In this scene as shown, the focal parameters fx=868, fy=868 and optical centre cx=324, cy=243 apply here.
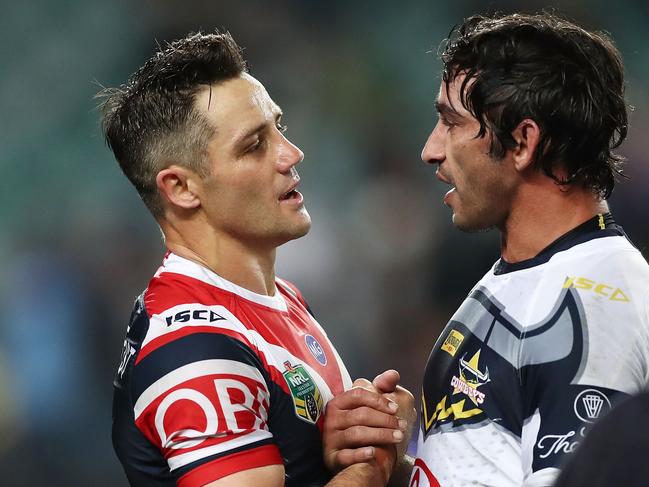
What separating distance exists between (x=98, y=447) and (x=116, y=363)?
2.00ft

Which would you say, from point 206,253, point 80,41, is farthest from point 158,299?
point 80,41

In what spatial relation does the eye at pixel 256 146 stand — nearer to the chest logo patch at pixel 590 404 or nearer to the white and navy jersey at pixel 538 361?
the white and navy jersey at pixel 538 361

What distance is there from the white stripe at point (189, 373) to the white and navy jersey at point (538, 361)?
0.69 m

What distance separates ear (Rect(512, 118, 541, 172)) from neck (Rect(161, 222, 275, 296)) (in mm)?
1026

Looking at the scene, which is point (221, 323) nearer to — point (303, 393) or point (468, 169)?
point (303, 393)

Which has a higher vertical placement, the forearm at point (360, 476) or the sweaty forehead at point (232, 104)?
the sweaty forehead at point (232, 104)

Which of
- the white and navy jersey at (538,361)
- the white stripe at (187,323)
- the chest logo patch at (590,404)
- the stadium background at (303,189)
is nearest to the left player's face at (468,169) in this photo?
the white and navy jersey at (538,361)

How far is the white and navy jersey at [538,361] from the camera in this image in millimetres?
2396

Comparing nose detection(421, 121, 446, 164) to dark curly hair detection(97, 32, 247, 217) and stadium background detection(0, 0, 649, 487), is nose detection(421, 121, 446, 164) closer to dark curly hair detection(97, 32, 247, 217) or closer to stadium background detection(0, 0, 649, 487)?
dark curly hair detection(97, 32, 247, 217)

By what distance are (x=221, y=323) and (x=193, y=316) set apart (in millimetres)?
93

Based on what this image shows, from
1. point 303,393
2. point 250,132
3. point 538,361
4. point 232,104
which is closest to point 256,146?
point 250,132

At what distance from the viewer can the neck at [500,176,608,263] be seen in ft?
9.04

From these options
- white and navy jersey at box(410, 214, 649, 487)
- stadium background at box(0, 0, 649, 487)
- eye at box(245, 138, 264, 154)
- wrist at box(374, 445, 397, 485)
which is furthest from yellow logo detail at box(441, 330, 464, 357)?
stadium background at box(0, 0, 649, 487)

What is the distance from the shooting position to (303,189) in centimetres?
720
